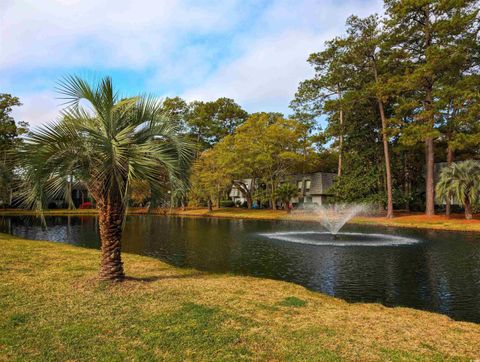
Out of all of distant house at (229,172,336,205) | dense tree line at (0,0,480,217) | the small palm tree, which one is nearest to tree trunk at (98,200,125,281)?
dense tree line at (0,0,480,217)

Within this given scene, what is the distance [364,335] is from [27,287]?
721cm

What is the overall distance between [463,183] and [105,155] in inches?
1222

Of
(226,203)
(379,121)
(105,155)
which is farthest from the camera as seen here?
(226,203)

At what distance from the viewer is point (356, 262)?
14797mm

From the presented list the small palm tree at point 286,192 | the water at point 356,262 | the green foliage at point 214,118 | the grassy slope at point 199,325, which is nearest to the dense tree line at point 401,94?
the small palm tree at point 286,192

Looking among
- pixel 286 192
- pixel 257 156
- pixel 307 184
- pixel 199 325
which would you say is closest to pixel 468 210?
pixel 286 192

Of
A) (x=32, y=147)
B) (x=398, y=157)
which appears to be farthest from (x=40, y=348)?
(x=398, y=157)

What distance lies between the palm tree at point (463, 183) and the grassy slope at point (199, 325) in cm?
2658

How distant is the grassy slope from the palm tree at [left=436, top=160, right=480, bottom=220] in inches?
1047

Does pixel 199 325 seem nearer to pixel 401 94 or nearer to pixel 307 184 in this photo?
pixel 401 94

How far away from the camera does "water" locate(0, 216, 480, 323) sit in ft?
33.8

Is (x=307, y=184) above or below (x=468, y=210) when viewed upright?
above

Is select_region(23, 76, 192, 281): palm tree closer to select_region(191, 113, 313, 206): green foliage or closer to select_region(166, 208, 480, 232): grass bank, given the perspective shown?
select_region(166, 208, 480, 232): grass bank

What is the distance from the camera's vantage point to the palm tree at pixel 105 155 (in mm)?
7773
